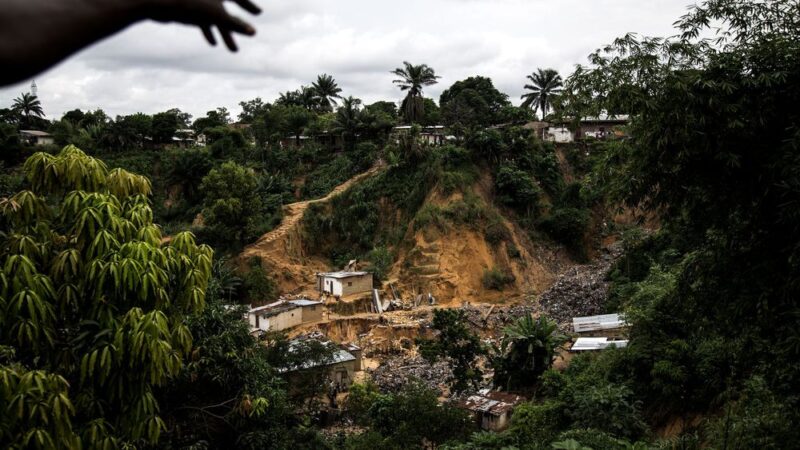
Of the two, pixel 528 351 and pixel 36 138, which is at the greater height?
pixel 36 138

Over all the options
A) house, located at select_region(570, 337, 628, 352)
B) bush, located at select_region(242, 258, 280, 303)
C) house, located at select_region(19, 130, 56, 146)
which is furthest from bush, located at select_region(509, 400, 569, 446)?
house, located at select_region(19, 130, 56, 146)

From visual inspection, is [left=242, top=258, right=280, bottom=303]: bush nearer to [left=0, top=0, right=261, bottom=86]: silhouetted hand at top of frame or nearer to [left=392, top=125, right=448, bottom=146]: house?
[left=392, top=125, right=448, bottom=146]: house

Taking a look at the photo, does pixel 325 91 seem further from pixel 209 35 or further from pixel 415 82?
pixel 209 35

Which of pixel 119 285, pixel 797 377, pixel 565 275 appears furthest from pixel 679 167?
pixel 565 275

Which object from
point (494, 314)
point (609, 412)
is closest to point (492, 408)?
point (609, 412)

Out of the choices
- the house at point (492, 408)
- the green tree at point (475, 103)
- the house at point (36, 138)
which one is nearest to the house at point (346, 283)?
the house at point (492, 408)

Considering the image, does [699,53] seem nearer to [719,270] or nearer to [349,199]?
[719,270]
